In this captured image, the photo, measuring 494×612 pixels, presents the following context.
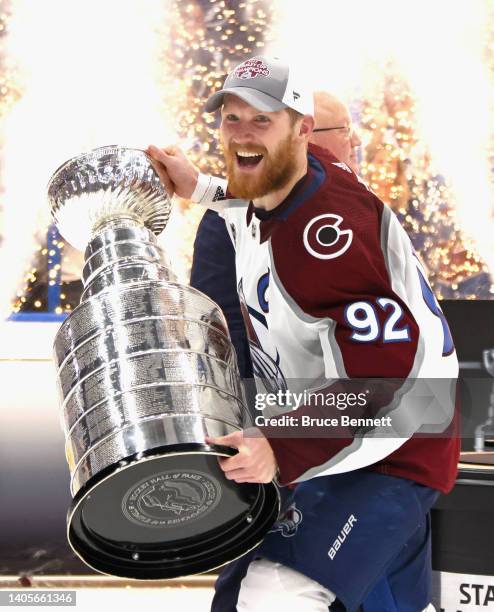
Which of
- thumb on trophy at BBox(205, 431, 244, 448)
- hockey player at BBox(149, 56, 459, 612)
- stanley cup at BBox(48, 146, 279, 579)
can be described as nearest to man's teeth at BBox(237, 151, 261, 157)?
hockey player at BBox(149, 56, 459, 612)

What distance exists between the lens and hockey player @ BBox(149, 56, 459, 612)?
1.21 metres

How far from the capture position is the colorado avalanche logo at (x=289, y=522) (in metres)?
1.32

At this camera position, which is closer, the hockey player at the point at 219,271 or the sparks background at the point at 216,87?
the hockey player at the point at 219,271

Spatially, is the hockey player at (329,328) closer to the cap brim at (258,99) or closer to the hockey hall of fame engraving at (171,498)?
the cap brim at (258,99)

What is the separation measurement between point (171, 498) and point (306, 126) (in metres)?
0.61

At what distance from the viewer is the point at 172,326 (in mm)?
1088

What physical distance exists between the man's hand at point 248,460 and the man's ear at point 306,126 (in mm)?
514

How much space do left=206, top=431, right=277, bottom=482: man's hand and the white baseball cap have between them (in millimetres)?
507

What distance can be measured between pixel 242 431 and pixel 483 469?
98cm

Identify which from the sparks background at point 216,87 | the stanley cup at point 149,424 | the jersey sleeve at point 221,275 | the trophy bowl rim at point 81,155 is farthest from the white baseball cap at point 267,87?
the sparks background at point 216,87

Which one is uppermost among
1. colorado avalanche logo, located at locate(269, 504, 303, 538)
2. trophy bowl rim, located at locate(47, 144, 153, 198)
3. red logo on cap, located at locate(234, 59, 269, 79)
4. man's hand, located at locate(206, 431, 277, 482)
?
red logo on cap, located at locate(234, 59, 269, 79)

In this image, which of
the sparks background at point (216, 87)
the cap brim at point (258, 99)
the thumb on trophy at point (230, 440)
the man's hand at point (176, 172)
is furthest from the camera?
the sparks background at point (216, 87)

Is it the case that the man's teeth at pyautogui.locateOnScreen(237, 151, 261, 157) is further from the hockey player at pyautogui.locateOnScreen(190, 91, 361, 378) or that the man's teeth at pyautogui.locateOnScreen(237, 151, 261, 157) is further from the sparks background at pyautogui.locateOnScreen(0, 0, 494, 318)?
the sparks background at pyautogui.locateOnScreen(0, 0, 494, 318)

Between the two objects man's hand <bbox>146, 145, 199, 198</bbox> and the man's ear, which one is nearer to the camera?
the man's ear
